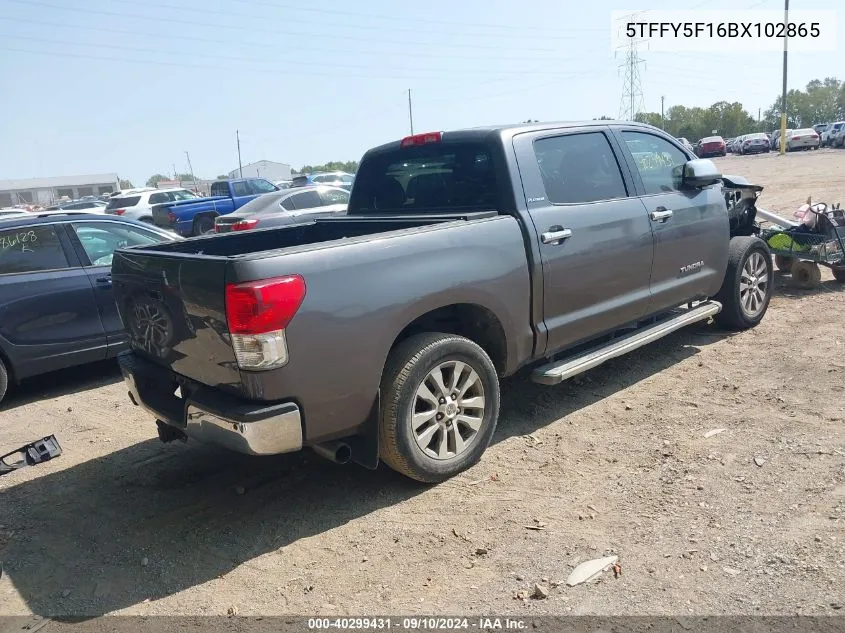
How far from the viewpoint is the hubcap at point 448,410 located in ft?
12.0

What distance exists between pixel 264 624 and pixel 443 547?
884mm

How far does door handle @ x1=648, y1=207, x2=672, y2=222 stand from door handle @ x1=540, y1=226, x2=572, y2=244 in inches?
40.8

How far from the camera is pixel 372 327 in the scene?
3.34 metres

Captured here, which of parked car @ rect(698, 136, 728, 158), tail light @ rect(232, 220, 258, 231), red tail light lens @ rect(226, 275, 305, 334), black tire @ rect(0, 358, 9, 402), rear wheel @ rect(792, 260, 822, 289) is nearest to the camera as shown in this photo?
red tail light lens @ rect(226, 275, 305, 334)

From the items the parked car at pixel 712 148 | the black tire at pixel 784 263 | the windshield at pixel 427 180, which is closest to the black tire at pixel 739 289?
the black tire at pixel 784 263

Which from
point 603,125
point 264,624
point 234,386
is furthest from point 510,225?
point 264,624

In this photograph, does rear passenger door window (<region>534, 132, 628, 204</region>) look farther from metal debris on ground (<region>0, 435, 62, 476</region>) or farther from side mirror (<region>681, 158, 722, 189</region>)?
metal debris on ground (<region>0, 435, 62, 476</region>)

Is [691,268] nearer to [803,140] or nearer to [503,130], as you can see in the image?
[503,130]

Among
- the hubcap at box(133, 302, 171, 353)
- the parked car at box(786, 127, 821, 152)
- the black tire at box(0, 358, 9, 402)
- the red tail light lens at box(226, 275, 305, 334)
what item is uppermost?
the parked car at box(786, 127, 821, 152)

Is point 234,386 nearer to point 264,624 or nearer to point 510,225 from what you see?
point 264,624

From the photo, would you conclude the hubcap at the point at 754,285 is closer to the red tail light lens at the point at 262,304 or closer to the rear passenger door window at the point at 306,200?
the red tail light lens at the point at 262,304

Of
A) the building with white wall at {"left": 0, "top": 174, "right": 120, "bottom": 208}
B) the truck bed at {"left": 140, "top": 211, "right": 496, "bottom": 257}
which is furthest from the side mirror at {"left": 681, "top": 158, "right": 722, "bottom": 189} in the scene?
the building with white wall at {"left": 0, "top": 174, "right": 120, "bottom": 208}

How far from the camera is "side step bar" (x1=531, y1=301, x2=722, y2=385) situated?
4.27 meters

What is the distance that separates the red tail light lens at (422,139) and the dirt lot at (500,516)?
1957mm
